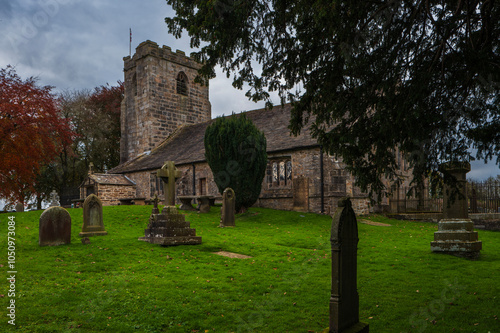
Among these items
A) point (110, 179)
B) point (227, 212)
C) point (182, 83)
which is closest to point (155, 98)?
point (182, 83)

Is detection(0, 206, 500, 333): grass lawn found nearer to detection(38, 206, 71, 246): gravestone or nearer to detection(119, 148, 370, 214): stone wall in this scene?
detection(38, 206, 71, 246): gravestone

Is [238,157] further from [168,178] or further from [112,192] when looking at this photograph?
[112,192]

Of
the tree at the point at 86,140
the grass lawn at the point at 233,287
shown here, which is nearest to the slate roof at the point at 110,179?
the tree at the point at 86,140

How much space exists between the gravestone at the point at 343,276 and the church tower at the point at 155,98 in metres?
26.0

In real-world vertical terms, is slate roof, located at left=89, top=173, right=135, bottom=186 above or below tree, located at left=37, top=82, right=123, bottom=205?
below

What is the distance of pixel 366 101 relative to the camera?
247 inches

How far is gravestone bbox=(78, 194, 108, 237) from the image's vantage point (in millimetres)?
11789

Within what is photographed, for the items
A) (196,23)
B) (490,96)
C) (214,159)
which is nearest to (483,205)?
(214,159)

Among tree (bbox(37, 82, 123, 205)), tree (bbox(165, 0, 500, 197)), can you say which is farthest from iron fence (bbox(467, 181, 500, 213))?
tree (bbox(37, 82, 123, 205))

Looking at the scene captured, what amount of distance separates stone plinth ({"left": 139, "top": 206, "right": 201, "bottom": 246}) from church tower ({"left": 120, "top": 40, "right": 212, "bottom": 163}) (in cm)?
1986

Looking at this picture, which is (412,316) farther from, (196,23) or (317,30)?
(196,23)

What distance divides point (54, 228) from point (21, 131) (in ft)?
25.7

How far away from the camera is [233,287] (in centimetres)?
678

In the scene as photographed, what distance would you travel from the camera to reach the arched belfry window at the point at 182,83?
104 feet
